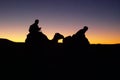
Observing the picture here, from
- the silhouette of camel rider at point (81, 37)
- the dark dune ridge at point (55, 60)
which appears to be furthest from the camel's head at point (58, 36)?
the silhouette of camel rider at point (81, 37)

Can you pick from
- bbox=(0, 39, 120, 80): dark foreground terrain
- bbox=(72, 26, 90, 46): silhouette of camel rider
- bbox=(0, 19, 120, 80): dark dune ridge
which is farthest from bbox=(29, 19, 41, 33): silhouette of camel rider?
bbox=(72, 26, 90, 46): silhouette of camel rider

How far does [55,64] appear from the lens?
15695mm

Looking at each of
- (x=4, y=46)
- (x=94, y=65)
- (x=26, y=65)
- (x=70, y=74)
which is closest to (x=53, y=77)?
(x=70, y=74)

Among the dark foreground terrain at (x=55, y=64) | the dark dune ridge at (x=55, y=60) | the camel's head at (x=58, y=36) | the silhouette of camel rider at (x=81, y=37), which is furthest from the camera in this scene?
the silhouette of camel rider at (x=81, y=37)

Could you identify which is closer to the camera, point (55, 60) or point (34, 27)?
point (34, 27)

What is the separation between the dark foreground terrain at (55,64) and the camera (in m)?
14.0

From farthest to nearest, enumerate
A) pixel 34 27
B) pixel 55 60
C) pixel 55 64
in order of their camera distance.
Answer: pixel 55 60, pixel 55 64, pixel 34 27

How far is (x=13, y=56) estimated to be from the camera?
1631cm

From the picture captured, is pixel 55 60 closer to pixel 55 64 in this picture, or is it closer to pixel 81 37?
pixel 55 64

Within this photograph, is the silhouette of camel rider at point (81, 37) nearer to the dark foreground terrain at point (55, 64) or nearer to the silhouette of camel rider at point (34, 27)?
the dark foreground terrain at point (55, 64)

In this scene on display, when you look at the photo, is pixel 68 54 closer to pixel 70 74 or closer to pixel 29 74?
pixel 70 74

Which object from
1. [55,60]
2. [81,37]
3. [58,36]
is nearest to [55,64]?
Result: [55,60]

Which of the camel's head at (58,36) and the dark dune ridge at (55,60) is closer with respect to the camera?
the dark dune ridge at (55,60)

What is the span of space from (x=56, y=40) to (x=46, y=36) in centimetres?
83
